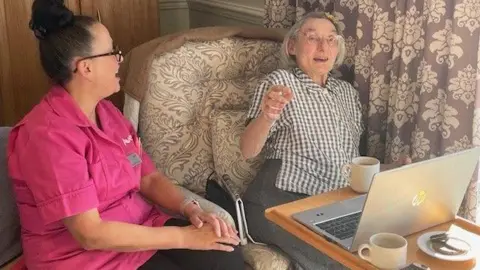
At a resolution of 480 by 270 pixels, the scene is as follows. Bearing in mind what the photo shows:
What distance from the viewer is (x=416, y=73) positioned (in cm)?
221

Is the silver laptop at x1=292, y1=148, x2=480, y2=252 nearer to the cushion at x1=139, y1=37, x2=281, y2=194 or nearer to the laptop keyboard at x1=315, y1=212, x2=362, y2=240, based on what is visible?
the laptop keyboard at x1=315, y1=212, x2=362, y2=240

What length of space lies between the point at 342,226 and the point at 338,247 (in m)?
0.11

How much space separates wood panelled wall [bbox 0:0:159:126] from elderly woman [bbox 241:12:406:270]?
1.02 meters

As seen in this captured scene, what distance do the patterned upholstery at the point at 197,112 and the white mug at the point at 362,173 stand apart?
0.57 meters

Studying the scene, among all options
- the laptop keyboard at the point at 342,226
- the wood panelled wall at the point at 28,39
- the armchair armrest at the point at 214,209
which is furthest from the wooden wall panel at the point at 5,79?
the laptop keyboard at the point at 342,226

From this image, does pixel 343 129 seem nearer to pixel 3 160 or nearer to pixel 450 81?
pixel 450 81

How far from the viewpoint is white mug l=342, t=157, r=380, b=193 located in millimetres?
1774

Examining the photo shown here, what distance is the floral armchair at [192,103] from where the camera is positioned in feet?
7.70

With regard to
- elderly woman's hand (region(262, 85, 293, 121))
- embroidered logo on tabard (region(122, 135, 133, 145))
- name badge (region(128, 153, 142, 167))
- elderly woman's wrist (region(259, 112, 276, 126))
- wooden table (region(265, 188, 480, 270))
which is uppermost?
elderly woman's hand (region(262, 85, 293, 121))

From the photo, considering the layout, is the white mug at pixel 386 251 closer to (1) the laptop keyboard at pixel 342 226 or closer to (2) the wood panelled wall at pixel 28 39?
(1) the laptop keyboard at pixel 342 226

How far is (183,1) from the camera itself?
12.7ft

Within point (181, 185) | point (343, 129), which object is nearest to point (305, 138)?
point (343, 129)

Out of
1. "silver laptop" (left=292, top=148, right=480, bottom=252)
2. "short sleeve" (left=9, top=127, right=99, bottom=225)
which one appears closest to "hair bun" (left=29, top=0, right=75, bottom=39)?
"short sleeve" (left=9, top=127, right=99, bottom=225)

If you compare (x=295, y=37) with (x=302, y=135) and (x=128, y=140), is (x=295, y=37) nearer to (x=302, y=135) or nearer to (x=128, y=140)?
(x=302, y=135)
